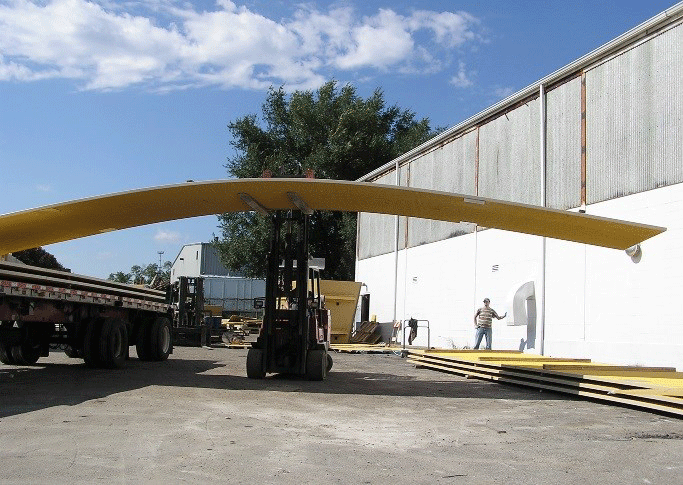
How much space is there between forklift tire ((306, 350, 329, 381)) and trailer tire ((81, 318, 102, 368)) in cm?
481

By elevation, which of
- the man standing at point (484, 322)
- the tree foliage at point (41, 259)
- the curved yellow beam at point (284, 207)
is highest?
the tree foliage at point (41, 259)

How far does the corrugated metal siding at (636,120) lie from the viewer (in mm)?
15945

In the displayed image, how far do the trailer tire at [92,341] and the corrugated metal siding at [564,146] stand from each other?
1206 cm

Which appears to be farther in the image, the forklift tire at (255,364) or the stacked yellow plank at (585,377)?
the forklift tire at (255,364)

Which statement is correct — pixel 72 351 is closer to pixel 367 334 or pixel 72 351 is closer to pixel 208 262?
pixel 367 334

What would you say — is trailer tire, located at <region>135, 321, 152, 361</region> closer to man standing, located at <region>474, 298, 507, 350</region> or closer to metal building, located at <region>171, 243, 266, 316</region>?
man standing, located at <region>474, 298, 507, 350</region>

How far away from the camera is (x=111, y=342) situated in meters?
16.3

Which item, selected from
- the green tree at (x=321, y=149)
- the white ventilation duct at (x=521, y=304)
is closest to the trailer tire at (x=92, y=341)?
the white ventilation duct at (x=521, y=304)

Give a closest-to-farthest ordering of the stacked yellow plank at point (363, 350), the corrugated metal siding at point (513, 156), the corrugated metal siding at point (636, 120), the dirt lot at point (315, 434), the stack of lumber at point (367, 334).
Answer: the dirt lot at point (315, 434) → the corrugated metal siding at point (636, 120) → the corrugated metal siding at point (513, 156) → the stacked yellow plank at point (363, 350) → the stack of lumber at point (367, 334)

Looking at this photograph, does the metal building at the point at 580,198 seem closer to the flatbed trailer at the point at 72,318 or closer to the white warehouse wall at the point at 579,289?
the white warehouse wall at the point at 579,289

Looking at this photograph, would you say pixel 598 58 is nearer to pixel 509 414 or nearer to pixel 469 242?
pixel 469 242

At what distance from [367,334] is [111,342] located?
16.9 m

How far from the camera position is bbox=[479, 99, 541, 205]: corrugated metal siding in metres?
21.8

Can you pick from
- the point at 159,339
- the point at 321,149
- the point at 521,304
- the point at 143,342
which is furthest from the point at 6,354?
the point at 321,149
